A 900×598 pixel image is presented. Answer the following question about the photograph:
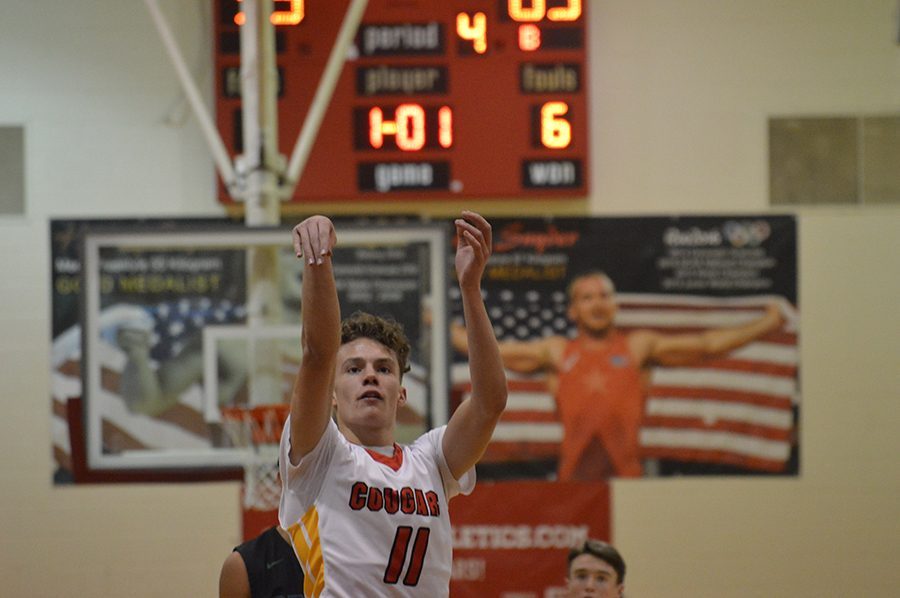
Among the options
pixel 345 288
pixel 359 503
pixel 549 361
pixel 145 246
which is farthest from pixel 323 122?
pixel 359 503

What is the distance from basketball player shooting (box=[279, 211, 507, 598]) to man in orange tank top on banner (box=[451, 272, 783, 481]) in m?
4.76

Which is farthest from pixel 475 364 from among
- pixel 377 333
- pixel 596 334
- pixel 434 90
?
pixel 596 334

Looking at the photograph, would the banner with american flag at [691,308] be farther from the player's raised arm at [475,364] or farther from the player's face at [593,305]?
the player's raised arm at [475,364]

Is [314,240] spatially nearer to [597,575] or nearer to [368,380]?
[368,380]

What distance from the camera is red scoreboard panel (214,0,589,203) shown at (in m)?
7.55

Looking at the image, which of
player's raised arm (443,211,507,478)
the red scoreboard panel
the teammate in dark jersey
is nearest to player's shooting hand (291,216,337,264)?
player's raised arm (443,211,507,478)

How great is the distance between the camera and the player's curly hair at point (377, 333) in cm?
311

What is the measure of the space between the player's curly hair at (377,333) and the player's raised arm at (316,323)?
1.21ft

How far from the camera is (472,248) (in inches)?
117

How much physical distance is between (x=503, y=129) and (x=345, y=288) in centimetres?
146

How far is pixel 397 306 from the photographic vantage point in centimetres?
693

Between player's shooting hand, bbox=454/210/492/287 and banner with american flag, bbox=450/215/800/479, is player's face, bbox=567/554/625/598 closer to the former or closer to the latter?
player's shooting hand, bbox=454/210/492/287

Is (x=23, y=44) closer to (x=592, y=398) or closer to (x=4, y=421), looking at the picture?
(x=4, y=421)

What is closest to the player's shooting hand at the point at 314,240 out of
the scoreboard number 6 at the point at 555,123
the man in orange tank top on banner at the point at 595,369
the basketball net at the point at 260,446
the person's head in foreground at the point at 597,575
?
the person's head in foreground at the point at 597,575
